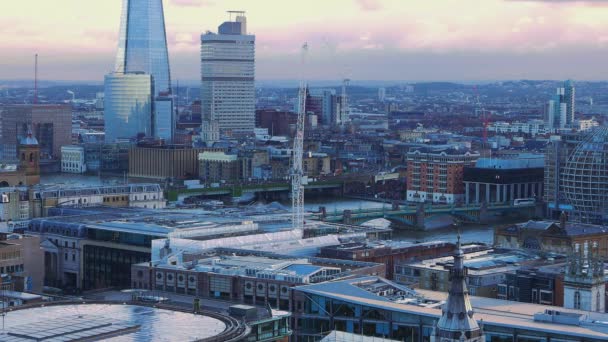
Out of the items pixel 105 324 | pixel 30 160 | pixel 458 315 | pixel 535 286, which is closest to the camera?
pixel 458 315

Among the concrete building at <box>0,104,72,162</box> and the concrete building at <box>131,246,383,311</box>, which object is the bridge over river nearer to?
the concrete building at <box>131,246,383,311</box>

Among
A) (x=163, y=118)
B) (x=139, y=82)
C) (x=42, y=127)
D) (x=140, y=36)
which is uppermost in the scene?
(x=140, y=36)

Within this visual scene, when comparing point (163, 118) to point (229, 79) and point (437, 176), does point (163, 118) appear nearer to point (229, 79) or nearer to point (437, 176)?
point (229, 79)

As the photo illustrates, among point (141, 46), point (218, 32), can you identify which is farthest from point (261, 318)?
point (218, 32)

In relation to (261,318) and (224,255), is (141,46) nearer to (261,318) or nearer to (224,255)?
(224,255)

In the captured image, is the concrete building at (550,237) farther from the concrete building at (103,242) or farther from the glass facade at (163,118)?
the glass facade at (163,118)

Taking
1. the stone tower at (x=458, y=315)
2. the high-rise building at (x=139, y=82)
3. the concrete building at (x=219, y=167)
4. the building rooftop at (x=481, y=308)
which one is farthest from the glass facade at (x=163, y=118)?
the stone tower at (x=458, y=315)

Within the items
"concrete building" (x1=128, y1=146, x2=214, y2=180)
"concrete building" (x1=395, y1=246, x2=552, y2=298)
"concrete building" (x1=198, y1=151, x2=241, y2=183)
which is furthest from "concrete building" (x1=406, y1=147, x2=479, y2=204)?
"concrete building" (x1=395, y1=246, x2=552, y2=298)

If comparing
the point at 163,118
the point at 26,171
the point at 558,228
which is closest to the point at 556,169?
the point at 26,171
